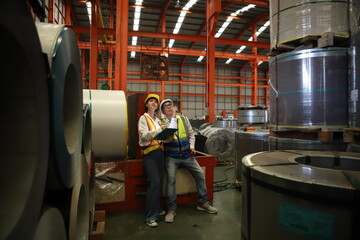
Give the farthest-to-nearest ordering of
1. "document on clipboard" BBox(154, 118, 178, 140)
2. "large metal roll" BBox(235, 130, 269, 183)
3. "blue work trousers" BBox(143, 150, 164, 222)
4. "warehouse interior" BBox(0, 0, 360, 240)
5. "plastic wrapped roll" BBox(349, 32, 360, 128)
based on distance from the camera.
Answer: "large metal roll" BBox(235, 130, 269, 183) → "blue work trousers" BBox(143, 150, 164, 222) → "document on clipboard" BBox(154, 118, 178, 140) → "plastic wrapped roll" BBox(349, 32, 360, 128) → "warehouse interior" BBox(0, 0, 360, 240)

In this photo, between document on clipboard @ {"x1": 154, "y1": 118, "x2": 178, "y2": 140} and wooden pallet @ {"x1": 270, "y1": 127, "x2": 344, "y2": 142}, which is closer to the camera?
wooden pallet @ {"x1": 270, "y1": 127, "x2": 344, "y2": 142}

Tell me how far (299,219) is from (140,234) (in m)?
2.22

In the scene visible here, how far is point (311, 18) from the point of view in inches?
109

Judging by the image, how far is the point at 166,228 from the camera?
307cm

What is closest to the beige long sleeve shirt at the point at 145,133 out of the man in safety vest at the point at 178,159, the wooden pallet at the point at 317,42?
the man in safety vest at the point at 178,159

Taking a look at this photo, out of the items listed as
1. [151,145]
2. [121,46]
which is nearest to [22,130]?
[151,145]

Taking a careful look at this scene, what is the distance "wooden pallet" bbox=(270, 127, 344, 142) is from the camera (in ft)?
8.73

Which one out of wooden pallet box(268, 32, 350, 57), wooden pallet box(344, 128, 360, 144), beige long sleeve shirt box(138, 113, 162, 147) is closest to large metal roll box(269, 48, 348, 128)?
wooden pallet box(268, 32, 350, 57)

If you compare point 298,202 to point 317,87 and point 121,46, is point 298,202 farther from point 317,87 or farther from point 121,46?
point 121,46

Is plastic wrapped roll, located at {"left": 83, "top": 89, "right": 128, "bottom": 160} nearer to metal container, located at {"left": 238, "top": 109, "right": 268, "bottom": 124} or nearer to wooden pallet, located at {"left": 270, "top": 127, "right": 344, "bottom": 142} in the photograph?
wooden pallet, located at {"left": 270, "top": 127, "right": 344, "bottom": 142}

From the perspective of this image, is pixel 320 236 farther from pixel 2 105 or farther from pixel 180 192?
pixel 180 192

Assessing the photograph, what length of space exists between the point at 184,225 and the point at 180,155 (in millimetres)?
964

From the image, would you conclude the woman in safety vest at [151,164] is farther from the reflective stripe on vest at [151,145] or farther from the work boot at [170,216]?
the work boot at [170,216]

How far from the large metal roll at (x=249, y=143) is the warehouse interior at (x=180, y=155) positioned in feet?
0.09
